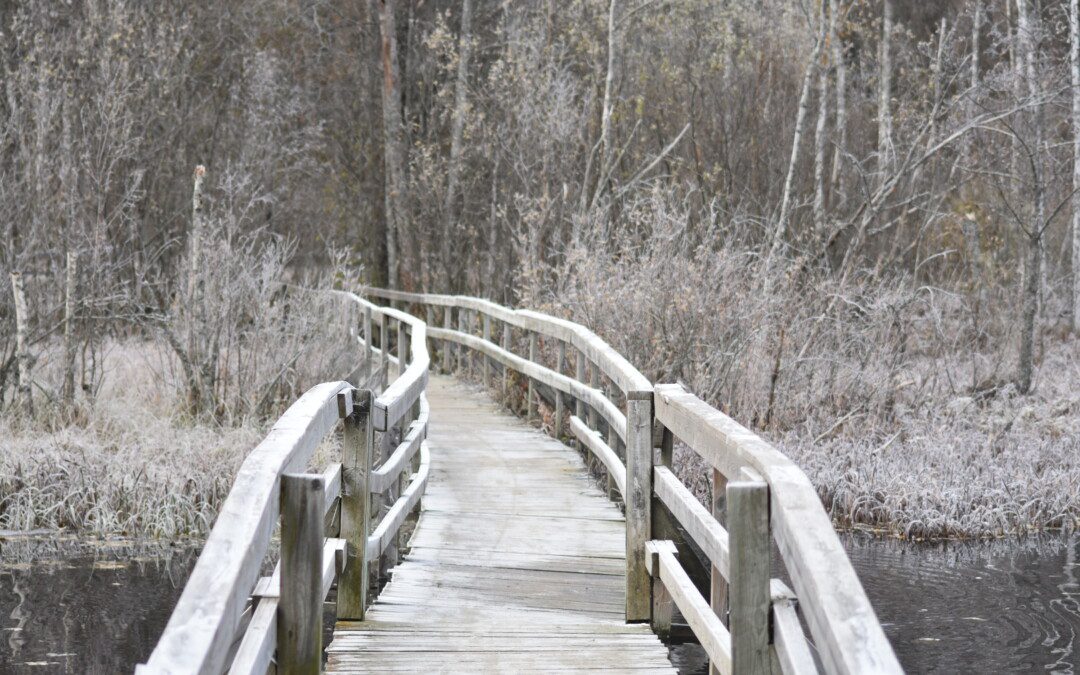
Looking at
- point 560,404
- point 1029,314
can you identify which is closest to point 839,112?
point 1029,314

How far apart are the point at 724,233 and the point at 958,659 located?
11.2 metres

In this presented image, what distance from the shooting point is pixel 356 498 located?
531 cm

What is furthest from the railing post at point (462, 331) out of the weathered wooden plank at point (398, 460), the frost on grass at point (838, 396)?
the weathered wooden plank at point (398, 460)

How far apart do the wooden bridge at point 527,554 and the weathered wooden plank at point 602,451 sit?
23mm

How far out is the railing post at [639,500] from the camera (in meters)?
5.61

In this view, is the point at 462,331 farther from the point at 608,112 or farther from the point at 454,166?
the point at 454,166

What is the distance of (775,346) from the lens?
11242 millimetres

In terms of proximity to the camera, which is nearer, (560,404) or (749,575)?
(749,575)

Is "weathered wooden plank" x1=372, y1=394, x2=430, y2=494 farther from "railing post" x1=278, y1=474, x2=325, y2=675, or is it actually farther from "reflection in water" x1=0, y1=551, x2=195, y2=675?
"railing post" x1=278, y1=474, x2=325, y2=675

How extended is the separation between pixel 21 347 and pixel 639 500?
7.14 m

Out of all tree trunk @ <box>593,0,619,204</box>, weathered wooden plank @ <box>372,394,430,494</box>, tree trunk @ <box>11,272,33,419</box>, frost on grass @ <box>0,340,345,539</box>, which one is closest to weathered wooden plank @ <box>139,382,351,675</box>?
weathered wooden plank @ <box>372,394,430,494</box>

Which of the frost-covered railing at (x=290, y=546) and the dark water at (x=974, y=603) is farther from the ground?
the frost-covered railing at (x=290, y=546)

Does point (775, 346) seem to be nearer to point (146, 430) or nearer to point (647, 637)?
point (146, 430)

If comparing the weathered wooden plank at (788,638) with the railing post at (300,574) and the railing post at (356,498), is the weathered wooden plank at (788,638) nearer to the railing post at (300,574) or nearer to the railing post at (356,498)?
the railing post at (300,574)
